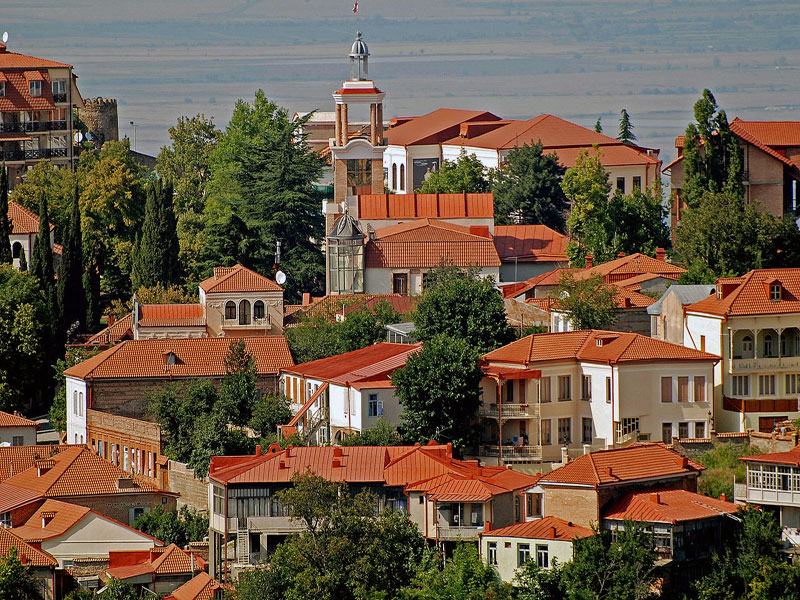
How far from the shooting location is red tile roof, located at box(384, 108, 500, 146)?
120938 millimetres

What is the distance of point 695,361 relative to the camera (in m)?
61.7

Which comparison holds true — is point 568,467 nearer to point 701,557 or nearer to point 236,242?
point 701,557

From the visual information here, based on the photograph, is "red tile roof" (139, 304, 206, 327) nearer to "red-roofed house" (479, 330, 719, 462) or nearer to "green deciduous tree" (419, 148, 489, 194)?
→ "red-roofed house" (479, 330, 719, 462)

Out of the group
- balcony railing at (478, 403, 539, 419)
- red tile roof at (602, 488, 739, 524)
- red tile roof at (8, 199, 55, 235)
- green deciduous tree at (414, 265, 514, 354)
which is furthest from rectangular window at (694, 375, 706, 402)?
red tile roof at (8, 199, 55, 235)

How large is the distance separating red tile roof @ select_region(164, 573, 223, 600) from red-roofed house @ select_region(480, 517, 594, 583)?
687cm

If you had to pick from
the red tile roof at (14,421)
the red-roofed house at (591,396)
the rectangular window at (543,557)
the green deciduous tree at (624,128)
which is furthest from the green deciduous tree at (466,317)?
the green deciduous tree at (624,128)

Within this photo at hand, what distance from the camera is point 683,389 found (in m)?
61.8

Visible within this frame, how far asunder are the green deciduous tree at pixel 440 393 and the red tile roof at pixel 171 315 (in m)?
16.3

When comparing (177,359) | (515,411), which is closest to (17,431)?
(177,359)

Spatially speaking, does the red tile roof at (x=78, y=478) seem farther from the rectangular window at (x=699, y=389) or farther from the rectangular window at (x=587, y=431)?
the rectangular window at (x=699, y=389)

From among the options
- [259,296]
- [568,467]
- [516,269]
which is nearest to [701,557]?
[568,467]

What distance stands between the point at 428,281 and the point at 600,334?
19139 mm

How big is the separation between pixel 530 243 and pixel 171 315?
62.8ft

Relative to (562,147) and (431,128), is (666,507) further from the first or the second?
(431,128)
